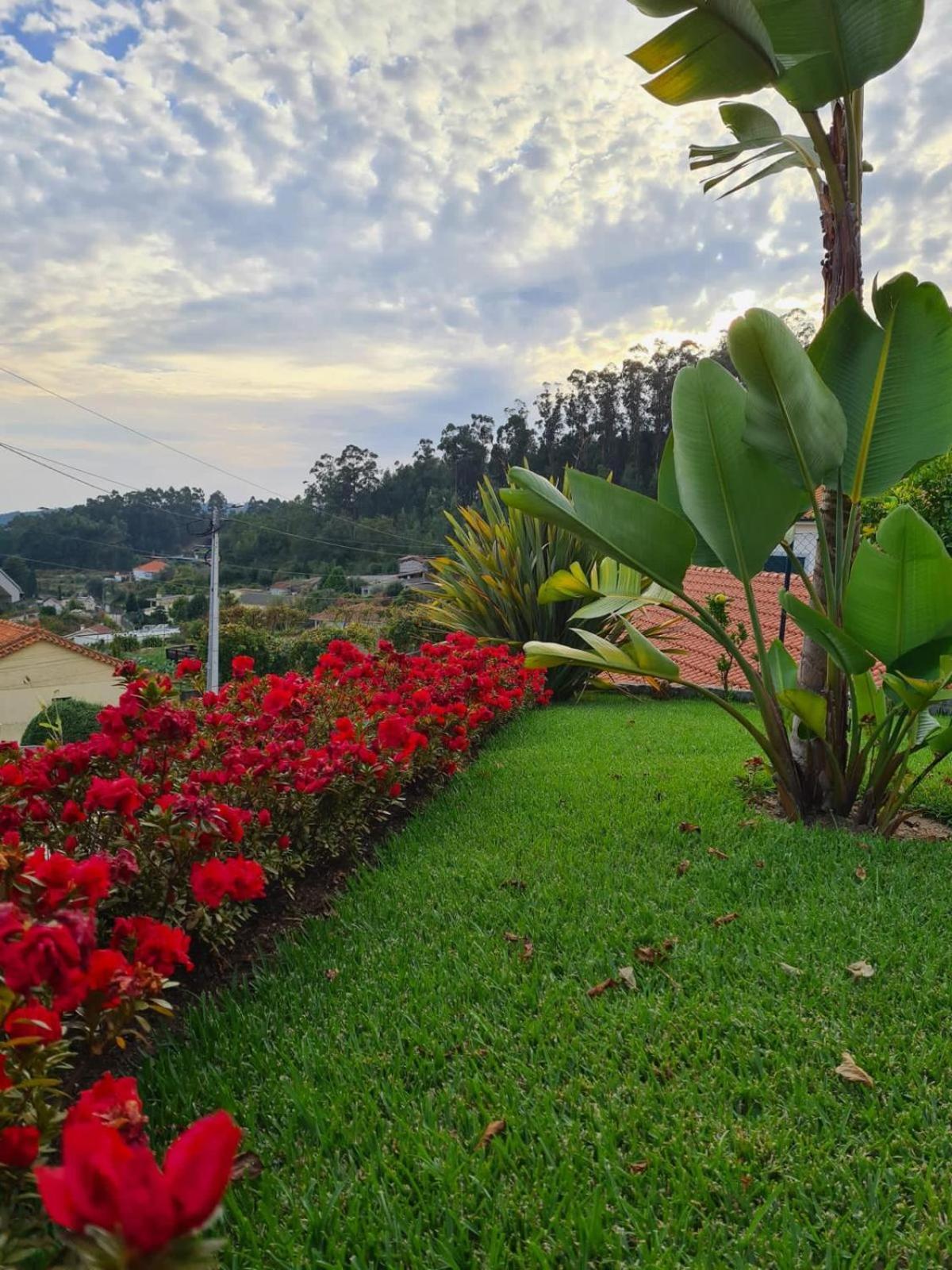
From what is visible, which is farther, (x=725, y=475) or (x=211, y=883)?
(x=725, y=475)

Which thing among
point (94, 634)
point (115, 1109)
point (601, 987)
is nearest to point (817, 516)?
point (601, 987)

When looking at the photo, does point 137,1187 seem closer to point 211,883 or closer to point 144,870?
point 211,883

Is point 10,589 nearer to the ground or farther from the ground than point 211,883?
farther from the ground

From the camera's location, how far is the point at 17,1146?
2.85ft

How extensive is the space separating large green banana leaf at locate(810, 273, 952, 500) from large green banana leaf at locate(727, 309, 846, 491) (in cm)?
19

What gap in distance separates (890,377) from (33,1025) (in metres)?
2.76

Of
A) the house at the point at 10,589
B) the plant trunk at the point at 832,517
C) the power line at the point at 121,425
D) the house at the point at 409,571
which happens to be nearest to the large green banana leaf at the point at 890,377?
the plant trunk at the point at 832,517

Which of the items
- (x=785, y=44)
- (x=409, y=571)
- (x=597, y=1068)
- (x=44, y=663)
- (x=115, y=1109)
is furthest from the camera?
(x=409, y=571)

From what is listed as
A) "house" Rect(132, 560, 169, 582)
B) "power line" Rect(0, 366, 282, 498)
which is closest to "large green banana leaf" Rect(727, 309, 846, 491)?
"power line" Rect(0, 366, 282, 498)

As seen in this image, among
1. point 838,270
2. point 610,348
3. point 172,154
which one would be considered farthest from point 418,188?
point 838,270

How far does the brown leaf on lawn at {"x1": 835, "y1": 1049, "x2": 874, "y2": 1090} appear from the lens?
132 cm

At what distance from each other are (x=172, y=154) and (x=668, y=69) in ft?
26.8

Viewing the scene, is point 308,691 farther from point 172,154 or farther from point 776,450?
point 172,154

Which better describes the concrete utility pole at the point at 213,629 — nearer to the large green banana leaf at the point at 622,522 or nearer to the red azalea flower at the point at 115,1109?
the large green banana leaf at the point at 622,522
